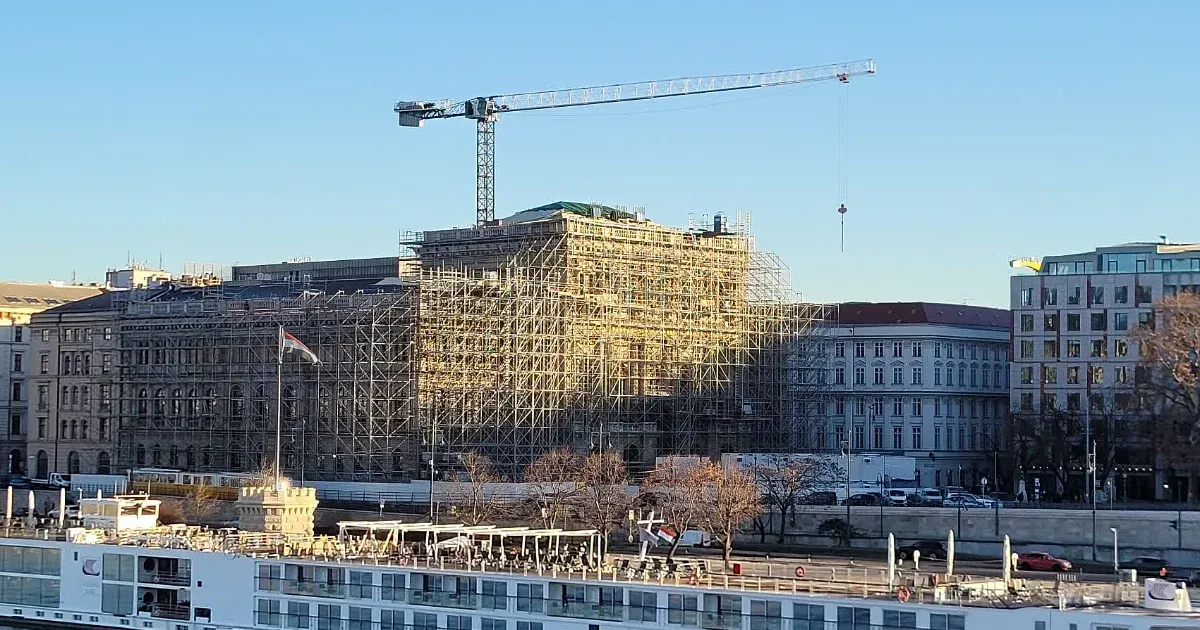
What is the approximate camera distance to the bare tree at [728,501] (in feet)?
236

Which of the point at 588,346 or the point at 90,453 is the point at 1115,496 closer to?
the point at 588,346

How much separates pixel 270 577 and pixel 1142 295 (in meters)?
63.4

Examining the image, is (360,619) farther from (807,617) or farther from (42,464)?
(42,464)

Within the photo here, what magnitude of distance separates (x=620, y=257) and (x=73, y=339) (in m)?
36.8

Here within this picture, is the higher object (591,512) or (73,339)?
(73,339)

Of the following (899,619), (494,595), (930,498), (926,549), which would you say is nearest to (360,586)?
(494,595)

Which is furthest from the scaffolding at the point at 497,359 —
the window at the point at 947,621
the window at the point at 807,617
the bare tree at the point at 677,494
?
the window at the point at 947,621

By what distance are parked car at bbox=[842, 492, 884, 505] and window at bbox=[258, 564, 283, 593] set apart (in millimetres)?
35507

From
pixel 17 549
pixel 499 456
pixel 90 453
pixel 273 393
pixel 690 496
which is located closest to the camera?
pixel 17 549

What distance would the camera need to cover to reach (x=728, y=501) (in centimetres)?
7231

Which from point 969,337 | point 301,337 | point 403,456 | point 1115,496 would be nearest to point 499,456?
point 403,456

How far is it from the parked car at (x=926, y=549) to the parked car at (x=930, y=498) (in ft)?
17.4

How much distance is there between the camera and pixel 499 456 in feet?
295

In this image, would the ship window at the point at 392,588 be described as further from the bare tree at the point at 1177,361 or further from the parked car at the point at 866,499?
the bare tree at the point at 1177,361
